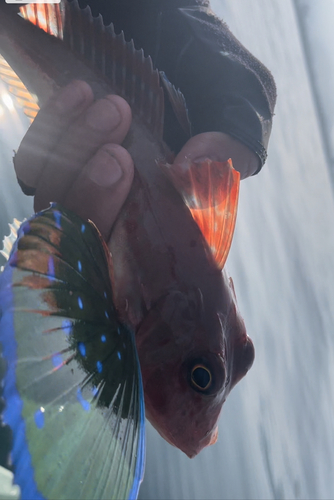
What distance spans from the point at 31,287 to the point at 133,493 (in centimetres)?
21

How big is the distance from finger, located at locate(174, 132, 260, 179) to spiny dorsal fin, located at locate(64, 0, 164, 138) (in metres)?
0.05

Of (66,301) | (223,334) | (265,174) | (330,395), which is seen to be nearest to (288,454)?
(330,395)

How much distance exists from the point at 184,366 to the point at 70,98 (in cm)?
38

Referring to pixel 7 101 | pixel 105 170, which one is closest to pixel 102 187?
pixel 105 170

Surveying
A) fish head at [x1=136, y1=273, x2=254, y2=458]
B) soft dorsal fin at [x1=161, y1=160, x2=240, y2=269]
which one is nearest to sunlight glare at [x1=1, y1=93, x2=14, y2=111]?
soft dorsal fin at [x1=161, y1=160, x2=240, y2=269]

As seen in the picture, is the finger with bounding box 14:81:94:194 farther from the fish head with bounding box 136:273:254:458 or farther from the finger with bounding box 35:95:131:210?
the fish head with bounding box 136:273:254:458

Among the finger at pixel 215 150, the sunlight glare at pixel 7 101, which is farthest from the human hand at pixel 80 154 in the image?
the sunlight glare at pixel 7 101

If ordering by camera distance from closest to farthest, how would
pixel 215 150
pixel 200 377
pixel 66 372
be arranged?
pixel 66 372
pixel 200 377
pixel 215 150

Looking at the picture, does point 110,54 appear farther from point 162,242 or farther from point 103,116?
point 162,242

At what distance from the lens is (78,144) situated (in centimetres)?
49

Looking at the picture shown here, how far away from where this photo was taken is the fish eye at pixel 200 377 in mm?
470

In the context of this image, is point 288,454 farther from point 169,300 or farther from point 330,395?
point 169,300

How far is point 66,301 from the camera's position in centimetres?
35

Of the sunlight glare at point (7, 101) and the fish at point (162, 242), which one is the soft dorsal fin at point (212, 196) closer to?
the fish at point (162, 242)
